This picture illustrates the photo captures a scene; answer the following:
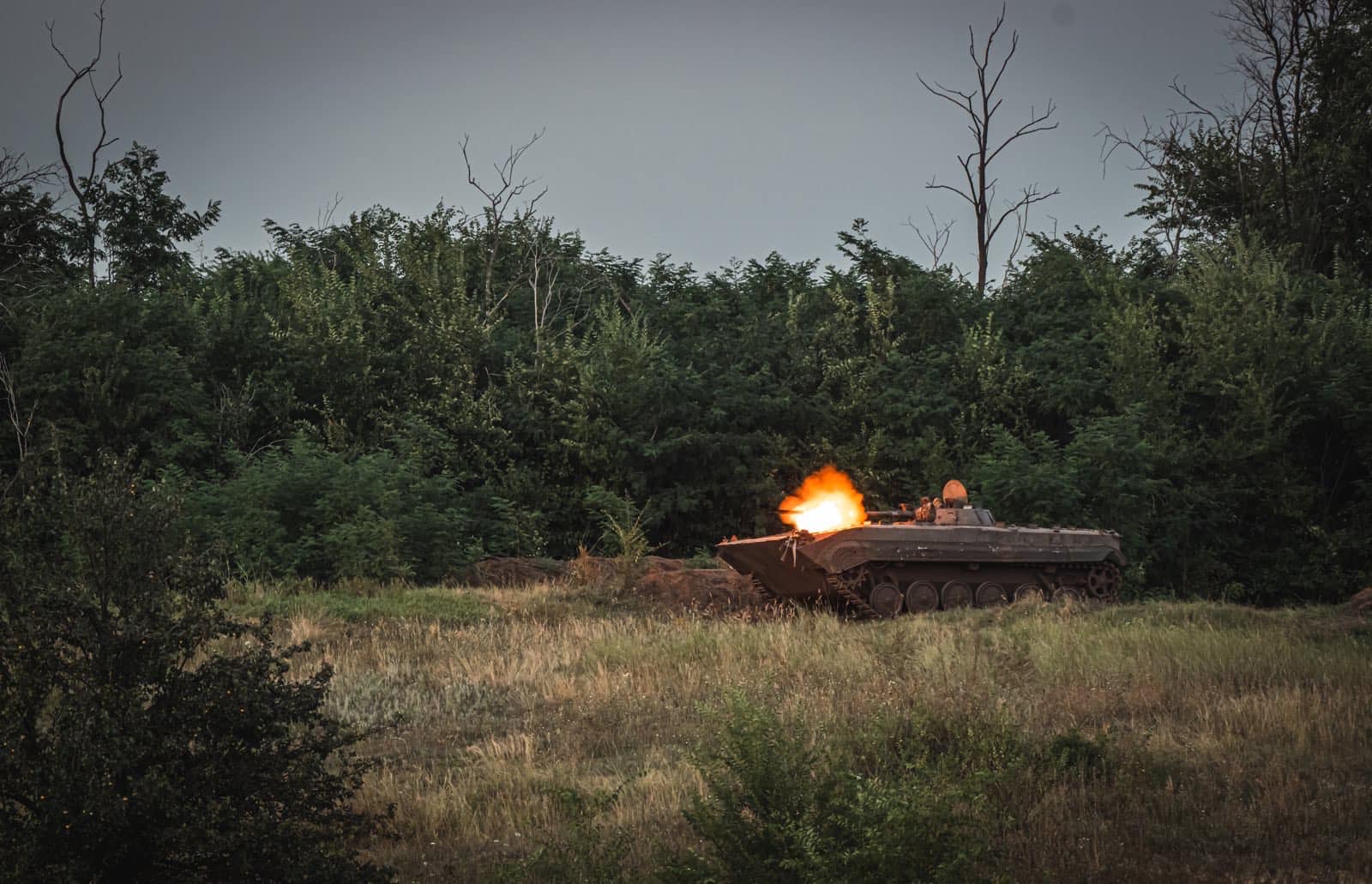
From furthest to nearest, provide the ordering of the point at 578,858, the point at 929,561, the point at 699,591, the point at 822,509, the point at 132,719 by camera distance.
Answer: the point at 699,591
the point at 822,509
the point at 929,561
the point at 578,858
the point at 132,719

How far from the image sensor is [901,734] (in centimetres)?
912

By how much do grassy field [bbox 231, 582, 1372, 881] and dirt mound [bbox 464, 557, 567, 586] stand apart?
5392mm

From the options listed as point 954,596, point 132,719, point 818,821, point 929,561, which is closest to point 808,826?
point 818,821

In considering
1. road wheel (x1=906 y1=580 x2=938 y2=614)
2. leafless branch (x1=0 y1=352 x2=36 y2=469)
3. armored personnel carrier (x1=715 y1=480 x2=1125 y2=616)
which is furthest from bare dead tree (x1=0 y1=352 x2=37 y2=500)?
road wheel (x1=906 y1=580 x2=938 y2=614)

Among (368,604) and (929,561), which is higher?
(929,561)

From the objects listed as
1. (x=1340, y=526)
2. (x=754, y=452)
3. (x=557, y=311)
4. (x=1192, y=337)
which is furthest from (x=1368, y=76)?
(x=557, y=311)

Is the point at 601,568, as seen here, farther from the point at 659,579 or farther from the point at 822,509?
the point at 822,509

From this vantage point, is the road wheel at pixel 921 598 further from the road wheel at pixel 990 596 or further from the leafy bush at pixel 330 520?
the leafy bush at pixel 330 520

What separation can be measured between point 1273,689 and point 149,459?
66.8ft

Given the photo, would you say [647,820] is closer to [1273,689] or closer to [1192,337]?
[1273,689]

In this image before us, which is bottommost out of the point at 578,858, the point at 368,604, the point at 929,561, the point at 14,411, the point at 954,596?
the point at 578,858

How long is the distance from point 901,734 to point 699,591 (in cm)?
1112

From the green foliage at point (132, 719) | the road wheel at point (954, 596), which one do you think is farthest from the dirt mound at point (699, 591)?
the green foliage at point (132, 719)

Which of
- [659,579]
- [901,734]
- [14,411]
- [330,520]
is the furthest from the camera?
[14,411]
